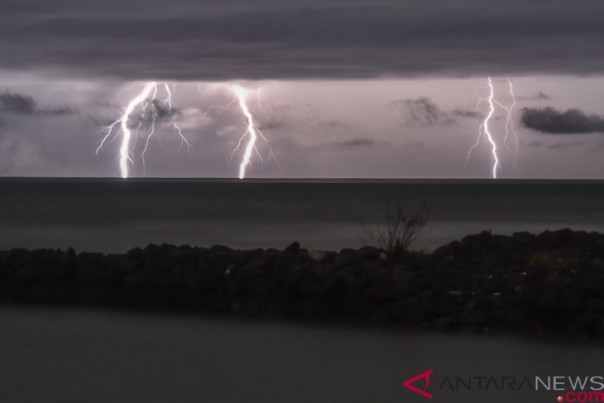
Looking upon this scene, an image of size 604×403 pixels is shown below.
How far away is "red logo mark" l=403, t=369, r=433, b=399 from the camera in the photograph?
11.4 metres

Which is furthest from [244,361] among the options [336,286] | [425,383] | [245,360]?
[336,286]

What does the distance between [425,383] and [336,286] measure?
4235mm

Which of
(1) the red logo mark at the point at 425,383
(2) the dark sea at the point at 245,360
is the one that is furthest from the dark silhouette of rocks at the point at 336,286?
(1) the red logo mark at the point at 425,383

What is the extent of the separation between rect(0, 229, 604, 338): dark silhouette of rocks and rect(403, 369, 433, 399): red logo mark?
8.54ft

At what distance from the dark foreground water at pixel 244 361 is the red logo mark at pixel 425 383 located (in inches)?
3.3

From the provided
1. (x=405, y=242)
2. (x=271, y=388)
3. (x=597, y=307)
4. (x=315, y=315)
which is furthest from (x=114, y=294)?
(x=597, y=307)

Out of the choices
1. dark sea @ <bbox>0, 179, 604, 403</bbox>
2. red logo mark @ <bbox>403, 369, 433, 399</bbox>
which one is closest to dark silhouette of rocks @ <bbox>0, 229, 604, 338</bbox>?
dark sea @ <bbox>0, 179, 604, 403</bbox>

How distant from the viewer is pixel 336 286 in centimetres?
1598

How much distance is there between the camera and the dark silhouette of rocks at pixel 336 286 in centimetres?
1493

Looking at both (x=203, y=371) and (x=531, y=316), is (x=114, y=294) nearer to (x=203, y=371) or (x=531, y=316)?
(x=203, y=371)

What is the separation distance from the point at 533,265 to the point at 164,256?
6.03m

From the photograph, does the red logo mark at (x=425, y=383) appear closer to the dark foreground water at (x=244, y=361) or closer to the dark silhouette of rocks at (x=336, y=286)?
the dark foreground water at (x=244, y=361)

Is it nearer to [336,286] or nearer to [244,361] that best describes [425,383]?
[244,361]

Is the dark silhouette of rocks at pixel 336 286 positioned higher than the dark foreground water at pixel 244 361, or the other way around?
the dark silhouette of rocks at pixel 336 286
